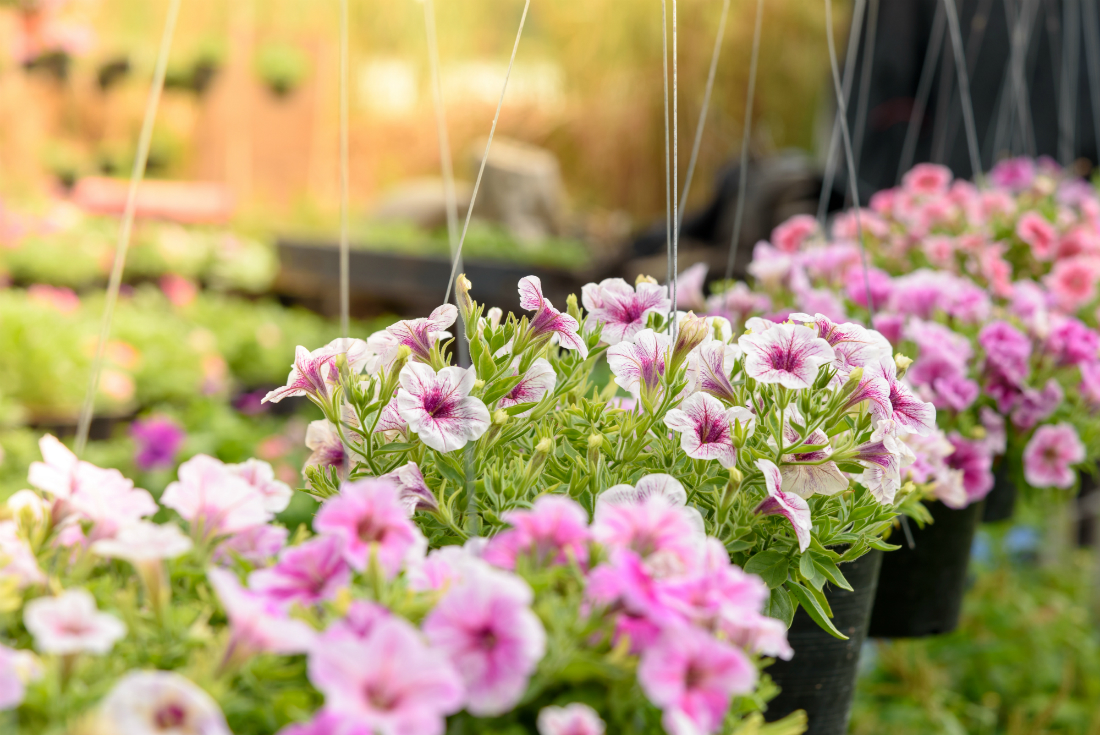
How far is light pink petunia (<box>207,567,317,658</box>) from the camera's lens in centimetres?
38

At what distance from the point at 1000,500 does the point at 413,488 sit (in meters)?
0.94

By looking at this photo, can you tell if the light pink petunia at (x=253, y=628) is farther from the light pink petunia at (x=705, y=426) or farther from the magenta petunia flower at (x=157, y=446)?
the magenta petunia flower at (x=157, y=446)

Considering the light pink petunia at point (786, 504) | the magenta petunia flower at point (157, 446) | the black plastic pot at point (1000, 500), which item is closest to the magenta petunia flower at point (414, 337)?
the light pink petunia at point (786, 504)

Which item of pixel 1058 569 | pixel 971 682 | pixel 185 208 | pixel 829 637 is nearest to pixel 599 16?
pixel 185 208

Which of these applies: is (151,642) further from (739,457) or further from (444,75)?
(444,75)

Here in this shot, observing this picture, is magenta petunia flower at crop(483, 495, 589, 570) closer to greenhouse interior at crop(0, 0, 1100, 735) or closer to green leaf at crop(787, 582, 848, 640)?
greenhouse interior at crop(0, 0, 1100, 735)

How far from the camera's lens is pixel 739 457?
59 centimetres

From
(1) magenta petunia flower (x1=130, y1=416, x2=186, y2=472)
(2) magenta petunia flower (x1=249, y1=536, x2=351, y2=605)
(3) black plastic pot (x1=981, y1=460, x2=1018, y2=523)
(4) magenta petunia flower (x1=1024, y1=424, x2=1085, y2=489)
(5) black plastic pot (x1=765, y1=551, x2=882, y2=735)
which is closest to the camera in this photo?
(2) magenta petunia flower (x1=249, y1=536, x2=351, y2=605)

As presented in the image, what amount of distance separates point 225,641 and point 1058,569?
3.16 m

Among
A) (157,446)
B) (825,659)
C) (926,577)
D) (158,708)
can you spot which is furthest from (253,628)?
(157,446)

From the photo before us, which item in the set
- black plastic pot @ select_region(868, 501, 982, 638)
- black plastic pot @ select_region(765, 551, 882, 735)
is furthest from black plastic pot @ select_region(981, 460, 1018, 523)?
black plastic pot @ select_region(765, 551, 882, 735)

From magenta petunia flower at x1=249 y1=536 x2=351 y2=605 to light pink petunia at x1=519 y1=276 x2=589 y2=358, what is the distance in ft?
0.72

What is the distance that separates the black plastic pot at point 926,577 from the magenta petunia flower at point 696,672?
2.33ft

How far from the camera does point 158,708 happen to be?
344 millimetres
